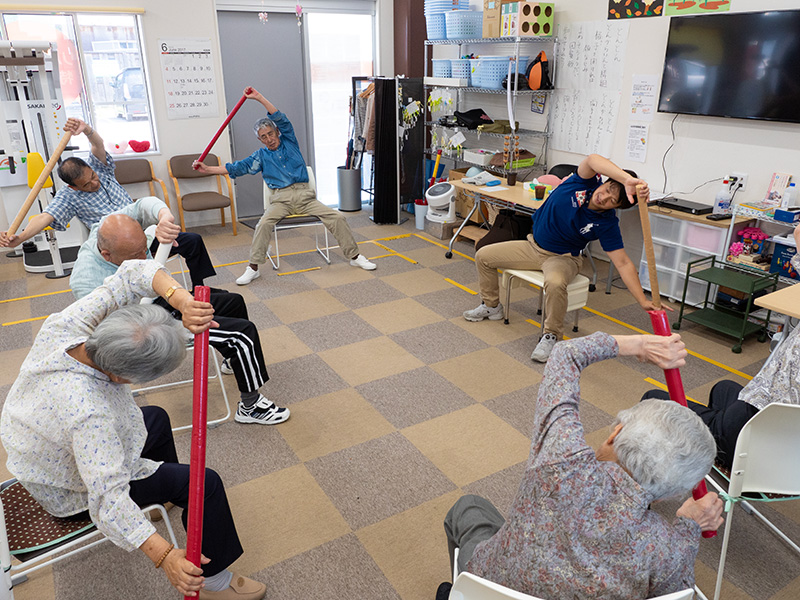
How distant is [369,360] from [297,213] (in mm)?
1970

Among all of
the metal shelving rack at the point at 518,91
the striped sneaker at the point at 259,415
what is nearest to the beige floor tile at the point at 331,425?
the striped sneaker at the point at 259,415

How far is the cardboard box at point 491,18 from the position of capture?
5.22m

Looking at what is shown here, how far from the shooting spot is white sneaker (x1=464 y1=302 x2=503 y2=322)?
13.8 feet

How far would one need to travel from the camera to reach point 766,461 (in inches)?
71.2

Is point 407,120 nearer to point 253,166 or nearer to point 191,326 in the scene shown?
point 253,166

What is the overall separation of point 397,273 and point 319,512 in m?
2.94

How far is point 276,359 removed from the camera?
366cm

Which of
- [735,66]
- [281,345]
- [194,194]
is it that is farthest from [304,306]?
[735,66]

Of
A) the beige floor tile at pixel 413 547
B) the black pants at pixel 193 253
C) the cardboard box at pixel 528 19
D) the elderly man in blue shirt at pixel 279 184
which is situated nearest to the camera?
the beige floor tile at pixel 413 547

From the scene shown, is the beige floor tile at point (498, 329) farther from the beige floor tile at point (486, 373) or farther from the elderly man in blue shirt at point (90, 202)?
the elderly man in blue shirt at point (90, 202)

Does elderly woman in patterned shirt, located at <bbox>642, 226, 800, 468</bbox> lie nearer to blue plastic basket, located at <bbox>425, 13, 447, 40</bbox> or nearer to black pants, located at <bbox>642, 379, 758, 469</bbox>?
black pants, located at <bbox>642, 379, 758, 469</bbox>

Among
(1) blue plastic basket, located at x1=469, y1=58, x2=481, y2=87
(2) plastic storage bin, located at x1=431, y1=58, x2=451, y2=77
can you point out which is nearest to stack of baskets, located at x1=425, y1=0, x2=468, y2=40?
(2) plastic storage bin, located at x1=431, y1=58, x2=451, y2=77

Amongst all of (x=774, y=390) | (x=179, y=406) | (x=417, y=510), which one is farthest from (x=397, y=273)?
(x=774, y=390)

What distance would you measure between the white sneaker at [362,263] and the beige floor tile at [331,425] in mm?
2050
